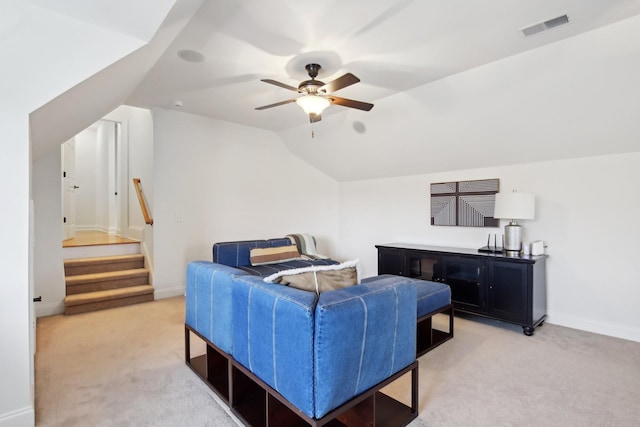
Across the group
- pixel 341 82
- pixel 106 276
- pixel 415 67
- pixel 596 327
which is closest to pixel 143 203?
pixel 106 276

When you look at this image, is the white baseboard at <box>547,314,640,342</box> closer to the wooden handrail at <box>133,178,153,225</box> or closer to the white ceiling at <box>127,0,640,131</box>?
the white ceiling at <box>127,0,640,131</box>

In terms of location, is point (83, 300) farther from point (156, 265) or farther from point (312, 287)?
point (312, 287)

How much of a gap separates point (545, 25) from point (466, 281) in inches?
101

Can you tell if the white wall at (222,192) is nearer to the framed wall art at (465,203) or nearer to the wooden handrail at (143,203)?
the wooden handrail at (143,203)

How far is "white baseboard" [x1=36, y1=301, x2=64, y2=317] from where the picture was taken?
3666 mm

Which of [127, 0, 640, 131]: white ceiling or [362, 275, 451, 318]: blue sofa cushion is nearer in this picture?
[127, 0, 640, 131]: white ceiling

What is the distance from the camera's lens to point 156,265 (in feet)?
14.3

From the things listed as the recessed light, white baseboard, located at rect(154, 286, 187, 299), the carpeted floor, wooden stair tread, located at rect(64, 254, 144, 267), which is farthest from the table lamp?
wooden stair tread, located at rect(64, 254, 144, 267)

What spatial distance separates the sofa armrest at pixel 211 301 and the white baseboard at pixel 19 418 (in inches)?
38.4

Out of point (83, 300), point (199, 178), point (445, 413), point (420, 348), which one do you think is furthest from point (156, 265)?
point (445, 413)

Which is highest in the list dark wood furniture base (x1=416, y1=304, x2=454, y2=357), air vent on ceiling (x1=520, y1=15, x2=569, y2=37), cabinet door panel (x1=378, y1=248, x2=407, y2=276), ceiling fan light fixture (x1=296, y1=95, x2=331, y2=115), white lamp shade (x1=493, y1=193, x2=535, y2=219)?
air vent on ceiling (x1=520, y1=15, x2=569, y2=37)

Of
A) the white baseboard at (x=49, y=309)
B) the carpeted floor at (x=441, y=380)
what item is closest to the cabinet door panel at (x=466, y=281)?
the carpeted floor at (x=441, y=380)

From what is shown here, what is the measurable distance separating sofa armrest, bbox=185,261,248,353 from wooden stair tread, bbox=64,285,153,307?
2.11 m

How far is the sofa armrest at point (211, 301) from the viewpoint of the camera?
2046mm
